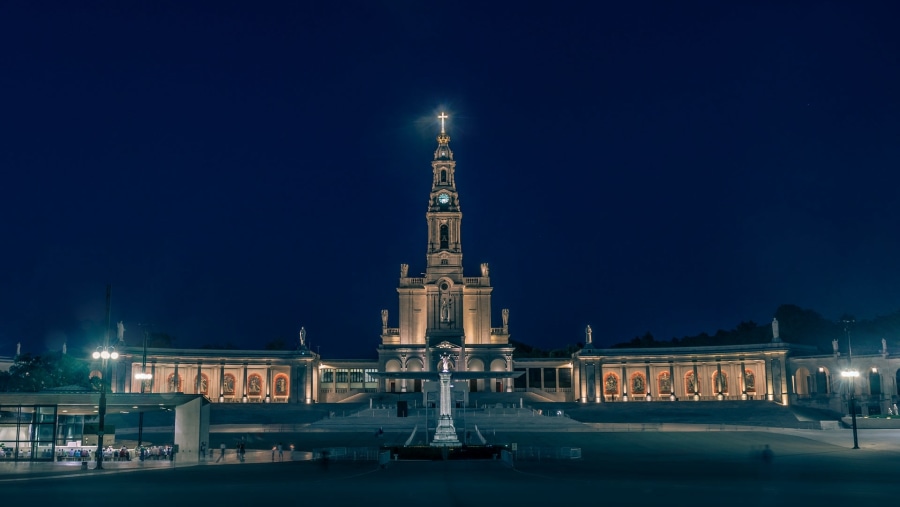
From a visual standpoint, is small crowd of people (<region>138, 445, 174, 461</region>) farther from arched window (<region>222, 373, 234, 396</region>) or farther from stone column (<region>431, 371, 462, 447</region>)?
arched window (<region>222, 373, 234, 396</region>)

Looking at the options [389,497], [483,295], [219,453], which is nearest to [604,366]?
[483,295]

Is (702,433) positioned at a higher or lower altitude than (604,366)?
lower

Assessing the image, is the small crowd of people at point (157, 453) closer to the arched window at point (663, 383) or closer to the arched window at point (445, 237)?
the arched window at point (445, 237)

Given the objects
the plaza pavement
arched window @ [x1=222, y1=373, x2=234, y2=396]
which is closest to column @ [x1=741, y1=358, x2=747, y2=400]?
the plaza pavement

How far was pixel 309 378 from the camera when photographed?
107000 millimetres

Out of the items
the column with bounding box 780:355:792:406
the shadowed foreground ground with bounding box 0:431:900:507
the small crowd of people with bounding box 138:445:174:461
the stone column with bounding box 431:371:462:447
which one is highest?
the column with bounding box 780:355:792:406

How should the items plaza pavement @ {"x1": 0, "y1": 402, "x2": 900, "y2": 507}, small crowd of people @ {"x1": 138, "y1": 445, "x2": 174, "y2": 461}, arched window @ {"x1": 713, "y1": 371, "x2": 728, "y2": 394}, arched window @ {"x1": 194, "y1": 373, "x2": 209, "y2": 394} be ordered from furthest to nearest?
arched window @ {"x1": 194, "y1": 373, "x2": 209, "y2": 394} < arched window @ {"x1": 713, "y1": 371, "x2": 728, "y2": 394} < small crowd of people @ {"x1": 138, "y1": 445, "x2": 174, "y2": 461} < plaza pavement @ {"x1": 0, "y1": 402, "x2": 900, "y2": 507}

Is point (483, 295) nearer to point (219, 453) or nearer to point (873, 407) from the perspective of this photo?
point (873, 407)

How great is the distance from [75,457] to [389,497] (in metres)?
24.8

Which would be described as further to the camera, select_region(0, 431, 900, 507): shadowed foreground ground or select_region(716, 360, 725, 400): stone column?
select_region(716, 360, 725, 400): stone column

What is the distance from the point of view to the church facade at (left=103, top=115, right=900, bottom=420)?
327 feet

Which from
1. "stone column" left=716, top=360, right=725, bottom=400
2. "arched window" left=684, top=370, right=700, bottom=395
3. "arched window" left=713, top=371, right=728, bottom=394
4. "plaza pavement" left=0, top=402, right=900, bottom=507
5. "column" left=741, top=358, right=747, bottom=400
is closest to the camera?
"plaza pavement" left=0, top=402, right=900, bottom=507

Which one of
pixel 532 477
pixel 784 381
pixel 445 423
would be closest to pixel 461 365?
pixel 784 381

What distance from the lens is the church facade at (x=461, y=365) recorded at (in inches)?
3920
